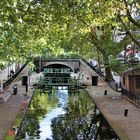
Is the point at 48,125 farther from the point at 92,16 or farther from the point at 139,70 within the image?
the point at 139,70

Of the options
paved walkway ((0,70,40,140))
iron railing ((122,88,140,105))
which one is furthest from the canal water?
iron railing ((122,88,140,105))

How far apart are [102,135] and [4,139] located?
740cm

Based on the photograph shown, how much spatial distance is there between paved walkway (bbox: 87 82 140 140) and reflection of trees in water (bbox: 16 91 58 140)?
520 centimetres

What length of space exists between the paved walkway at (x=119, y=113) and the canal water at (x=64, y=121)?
57 cm

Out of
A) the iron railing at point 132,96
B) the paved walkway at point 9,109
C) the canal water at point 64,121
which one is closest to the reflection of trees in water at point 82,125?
the canal water at point 64,121

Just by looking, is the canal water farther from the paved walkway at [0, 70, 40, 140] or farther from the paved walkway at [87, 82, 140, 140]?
the paved walkway at [0, 70, 40, 140]

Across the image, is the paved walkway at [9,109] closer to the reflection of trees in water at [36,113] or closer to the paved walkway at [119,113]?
the reflection of trees in water at [36,113]

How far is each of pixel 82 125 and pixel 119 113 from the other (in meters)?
4.11

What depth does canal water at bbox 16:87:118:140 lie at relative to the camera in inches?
1204

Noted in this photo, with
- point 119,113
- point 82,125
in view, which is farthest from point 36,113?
point 119,113

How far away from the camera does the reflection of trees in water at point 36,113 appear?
101 ft

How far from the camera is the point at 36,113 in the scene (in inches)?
1612

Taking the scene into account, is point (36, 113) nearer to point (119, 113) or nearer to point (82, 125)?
point (82, 125)

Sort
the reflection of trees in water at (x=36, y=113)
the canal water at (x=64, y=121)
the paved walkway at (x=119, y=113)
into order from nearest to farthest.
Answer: the paved walkway at (x=119, y=113) < the canal water at (x=64, y=121) < the reflection of trees in water at (x=36, y=113)
